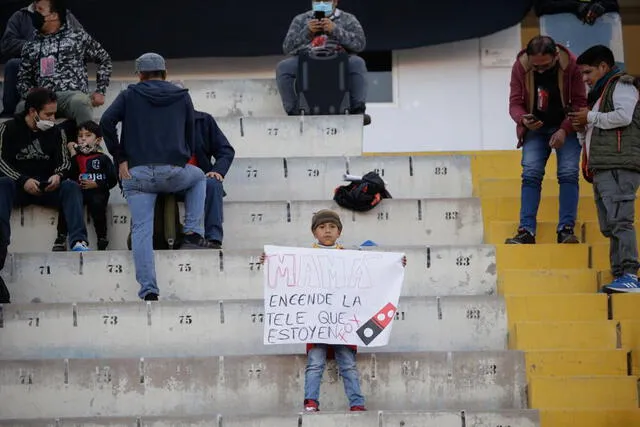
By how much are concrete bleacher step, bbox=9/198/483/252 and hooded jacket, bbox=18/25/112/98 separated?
145cm

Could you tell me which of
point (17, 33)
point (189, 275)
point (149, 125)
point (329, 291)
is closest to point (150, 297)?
point (189, 275)

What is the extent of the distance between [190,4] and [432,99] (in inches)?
85.9

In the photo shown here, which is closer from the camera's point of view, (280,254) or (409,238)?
(280,254)

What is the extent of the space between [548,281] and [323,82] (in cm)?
274

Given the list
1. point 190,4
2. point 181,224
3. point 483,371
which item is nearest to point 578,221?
point 483,371

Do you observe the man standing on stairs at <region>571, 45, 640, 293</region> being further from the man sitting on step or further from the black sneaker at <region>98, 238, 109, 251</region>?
the man sitting on step

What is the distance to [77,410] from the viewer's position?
8.98 metres

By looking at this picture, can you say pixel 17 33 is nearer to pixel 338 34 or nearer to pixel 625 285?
pixel 338 34

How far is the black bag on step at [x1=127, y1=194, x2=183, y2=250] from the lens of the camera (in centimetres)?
1005

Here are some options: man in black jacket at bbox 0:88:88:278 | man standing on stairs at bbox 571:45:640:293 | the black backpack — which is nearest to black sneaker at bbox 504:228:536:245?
man standing on stairs at bbox 571:45:640:293

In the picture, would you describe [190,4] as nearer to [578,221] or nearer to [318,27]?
[318,27]

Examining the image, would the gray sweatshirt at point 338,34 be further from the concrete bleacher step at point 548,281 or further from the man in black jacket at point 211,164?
the concrete bleacher step at point 548,281

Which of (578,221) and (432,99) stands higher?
(432,99)

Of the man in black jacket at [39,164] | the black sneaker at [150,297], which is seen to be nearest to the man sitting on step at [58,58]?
the man in black jacket at [39,164]
